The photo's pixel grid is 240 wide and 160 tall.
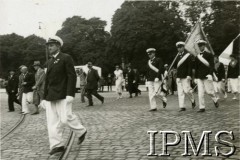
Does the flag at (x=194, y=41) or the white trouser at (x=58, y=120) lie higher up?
the flag at (x=194, y=41)

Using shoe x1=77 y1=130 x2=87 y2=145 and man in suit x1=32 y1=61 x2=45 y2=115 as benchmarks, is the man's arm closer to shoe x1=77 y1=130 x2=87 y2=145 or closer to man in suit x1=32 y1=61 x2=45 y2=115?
shoe x1=77 y1=130 x2=87 y2=145

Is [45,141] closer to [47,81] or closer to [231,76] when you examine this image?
[47,81]

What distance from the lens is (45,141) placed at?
30.1ft

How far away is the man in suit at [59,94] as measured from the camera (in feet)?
25.5

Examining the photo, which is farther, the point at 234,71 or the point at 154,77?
the point at 234,71

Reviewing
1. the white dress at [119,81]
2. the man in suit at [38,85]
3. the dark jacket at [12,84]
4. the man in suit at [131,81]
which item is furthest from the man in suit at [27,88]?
the man in suit at [131,81]

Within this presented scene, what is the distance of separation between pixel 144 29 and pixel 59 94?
168ft

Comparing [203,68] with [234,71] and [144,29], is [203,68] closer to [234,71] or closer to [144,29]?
[234,71]

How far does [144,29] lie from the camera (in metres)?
58.6

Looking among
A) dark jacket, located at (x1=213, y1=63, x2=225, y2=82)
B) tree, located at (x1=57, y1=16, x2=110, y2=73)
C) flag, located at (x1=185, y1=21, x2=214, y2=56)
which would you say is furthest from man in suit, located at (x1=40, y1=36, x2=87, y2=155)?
tree, located at (x1=57, y1=16, x2=110, y2=73)

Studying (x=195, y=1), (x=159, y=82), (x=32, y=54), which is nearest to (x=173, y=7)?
(x=195, y=1)

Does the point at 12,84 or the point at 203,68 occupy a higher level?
the point at 203,68

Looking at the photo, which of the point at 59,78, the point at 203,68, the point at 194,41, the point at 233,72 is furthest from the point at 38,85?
the point at 59,78

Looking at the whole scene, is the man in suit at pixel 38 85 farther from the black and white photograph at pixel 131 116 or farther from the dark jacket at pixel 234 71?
the dark jacket at pixel 234 71
